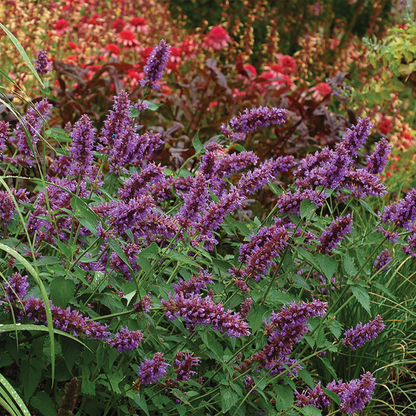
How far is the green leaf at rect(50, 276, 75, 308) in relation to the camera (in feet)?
5.14

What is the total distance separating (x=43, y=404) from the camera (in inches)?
67.0

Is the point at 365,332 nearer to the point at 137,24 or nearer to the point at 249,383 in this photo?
the point at 249,383

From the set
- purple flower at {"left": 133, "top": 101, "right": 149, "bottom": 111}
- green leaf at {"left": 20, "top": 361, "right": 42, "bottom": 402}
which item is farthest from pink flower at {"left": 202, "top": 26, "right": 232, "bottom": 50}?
green leaf at {"left": 20, "top": 361, "right": 42, "bottom": 402}

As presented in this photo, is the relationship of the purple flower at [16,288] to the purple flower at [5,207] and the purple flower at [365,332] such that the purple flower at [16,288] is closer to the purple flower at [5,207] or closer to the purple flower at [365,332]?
the purple flower at [5,207]

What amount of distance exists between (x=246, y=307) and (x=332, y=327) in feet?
1.35

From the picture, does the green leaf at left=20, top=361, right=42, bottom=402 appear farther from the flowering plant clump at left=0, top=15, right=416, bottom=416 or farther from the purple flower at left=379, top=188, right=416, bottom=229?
the purple flower at left=379, top=188, right=416, bottom=229

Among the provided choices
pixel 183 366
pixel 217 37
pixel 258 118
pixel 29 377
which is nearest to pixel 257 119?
pixel 258 118

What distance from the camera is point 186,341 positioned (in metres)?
1.85

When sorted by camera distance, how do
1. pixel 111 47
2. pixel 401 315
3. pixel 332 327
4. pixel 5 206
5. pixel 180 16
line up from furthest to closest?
1. pixel 180 16
2. pixel 111 47
3. pixel 401 315
4. pixel 332 327
5. pixel 5 206

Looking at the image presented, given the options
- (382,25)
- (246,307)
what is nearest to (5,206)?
(246,307)

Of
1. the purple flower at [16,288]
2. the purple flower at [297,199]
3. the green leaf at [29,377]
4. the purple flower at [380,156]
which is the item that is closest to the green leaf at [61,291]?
the purple flower at [16,288]

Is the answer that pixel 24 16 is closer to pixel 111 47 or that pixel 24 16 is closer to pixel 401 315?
pixel 111 47

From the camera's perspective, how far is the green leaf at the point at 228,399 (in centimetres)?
175

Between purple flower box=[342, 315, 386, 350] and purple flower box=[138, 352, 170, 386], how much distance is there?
0.84m
